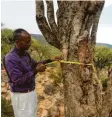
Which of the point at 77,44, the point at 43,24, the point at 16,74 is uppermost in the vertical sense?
the point at 43,24

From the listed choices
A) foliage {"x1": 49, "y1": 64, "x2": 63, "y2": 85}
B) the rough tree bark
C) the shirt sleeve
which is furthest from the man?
foliage {"x1": 49, "y1": 64, "x2": 63, "y2": 85}

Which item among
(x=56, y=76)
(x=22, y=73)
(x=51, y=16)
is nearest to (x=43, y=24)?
(x=51, y=16)

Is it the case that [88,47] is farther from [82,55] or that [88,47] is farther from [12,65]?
[12,65]

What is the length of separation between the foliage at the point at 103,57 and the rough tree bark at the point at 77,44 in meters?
11.7

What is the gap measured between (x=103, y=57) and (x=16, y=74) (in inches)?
514

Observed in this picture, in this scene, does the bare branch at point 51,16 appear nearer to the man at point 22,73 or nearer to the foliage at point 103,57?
the man at point 22,73

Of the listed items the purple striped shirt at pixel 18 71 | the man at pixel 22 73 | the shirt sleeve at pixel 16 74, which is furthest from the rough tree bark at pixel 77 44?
the shirt sleeve at pixel 16 74

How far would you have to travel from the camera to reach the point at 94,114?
557 centimetres

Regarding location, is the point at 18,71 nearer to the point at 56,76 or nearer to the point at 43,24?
the point at 43,24

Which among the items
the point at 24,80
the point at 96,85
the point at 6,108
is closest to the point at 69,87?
the point at 96,85

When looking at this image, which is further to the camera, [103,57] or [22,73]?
[103,57]

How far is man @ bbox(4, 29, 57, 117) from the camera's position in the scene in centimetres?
498

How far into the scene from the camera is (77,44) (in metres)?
5.27

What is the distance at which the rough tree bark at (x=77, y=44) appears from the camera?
525 centimetres
